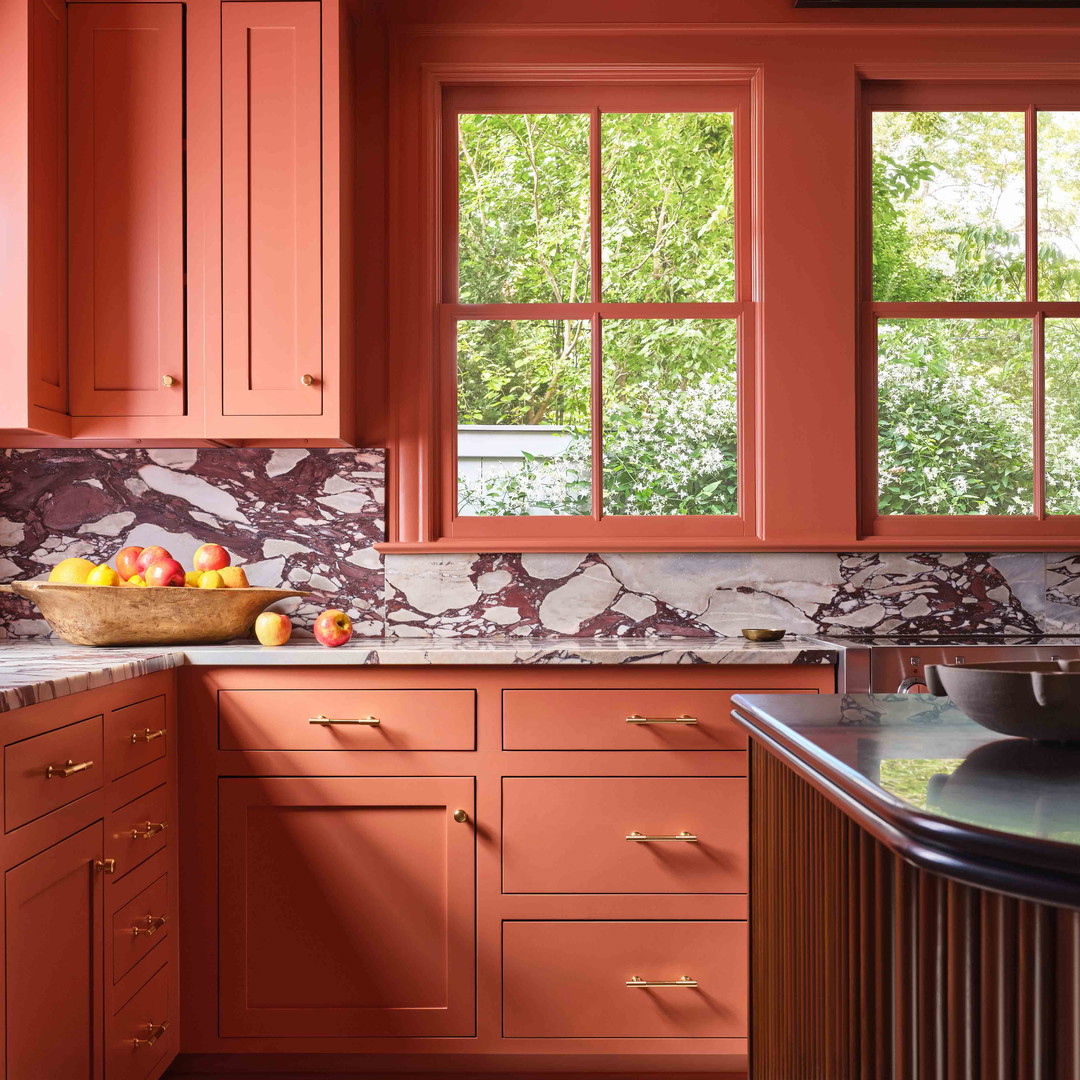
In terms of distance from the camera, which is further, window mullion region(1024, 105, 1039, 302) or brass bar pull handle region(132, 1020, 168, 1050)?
window mullion region(1024, 105, 1039, 302)

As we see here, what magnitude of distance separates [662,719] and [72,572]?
1477 millimetres

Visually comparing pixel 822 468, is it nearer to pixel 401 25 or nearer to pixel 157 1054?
pixel 401 25

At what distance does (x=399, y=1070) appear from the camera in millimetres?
2195

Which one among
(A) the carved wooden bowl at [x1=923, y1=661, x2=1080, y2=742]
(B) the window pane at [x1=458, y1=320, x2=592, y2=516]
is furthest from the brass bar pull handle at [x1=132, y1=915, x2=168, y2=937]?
(A) the carved wooden bowl at [x1=923, y1=661, x2=1080, y2=742]

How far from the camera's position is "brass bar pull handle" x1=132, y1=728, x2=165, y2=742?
1.93m

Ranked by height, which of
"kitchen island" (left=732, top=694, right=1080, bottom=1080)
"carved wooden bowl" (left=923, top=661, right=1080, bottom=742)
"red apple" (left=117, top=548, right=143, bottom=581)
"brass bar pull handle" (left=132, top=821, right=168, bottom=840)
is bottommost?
"brass bar pull handle" (left=132, top=821, right=168, bottom=840)

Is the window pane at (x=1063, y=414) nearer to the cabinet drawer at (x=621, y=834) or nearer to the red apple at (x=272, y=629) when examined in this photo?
the cabinet drawer at (x=621, y=834)

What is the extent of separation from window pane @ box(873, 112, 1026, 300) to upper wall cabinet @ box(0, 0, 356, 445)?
1568mm

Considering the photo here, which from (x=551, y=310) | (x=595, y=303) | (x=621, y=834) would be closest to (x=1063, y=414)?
(x=595, y=303)

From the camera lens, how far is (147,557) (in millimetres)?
2447

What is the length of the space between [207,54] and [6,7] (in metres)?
0.45

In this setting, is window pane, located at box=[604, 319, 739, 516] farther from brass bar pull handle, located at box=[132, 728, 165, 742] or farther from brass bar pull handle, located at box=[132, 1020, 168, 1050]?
brass bar pull handle, located at box=[132, 1020, 168, 1050]

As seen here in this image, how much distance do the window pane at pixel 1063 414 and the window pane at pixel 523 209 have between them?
1.37 metres

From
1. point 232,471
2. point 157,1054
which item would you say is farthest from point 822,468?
point 157,1054
